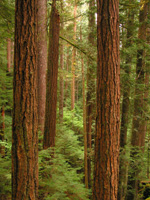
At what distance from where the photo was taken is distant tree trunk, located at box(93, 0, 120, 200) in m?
3.50

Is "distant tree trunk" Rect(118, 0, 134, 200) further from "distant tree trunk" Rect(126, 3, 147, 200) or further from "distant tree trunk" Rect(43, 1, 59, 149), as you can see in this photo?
"distant tree trunk" Rect(43, 1, 59, 149)

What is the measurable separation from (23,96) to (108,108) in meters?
1.77

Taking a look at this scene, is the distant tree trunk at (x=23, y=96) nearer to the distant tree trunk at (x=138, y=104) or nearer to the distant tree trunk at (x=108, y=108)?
the distant tree trunk at (x=108, y=108)

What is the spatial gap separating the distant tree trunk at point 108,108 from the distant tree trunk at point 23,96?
4.80ft

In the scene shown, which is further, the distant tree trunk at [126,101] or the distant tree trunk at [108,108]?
the distant tree trunk at [126,101]

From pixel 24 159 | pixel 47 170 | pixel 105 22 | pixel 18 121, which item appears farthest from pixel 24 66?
pixel 47 170

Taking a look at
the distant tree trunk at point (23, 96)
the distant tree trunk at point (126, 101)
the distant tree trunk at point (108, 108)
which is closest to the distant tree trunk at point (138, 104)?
the distant tree trunk at point (126, 101)

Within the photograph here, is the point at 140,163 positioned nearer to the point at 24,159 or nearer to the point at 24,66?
the point at 24,159

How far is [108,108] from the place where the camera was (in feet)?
11.5

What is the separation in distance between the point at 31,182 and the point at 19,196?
312 mm

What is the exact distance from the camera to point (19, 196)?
3021 mm

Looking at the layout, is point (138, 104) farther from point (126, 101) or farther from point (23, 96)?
point (23, 96)

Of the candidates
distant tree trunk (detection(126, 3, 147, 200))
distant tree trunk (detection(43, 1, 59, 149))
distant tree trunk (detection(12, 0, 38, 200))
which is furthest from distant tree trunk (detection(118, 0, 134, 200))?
distant tree trunk (detection(12, 0, 38, 200))

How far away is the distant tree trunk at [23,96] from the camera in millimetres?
2990
